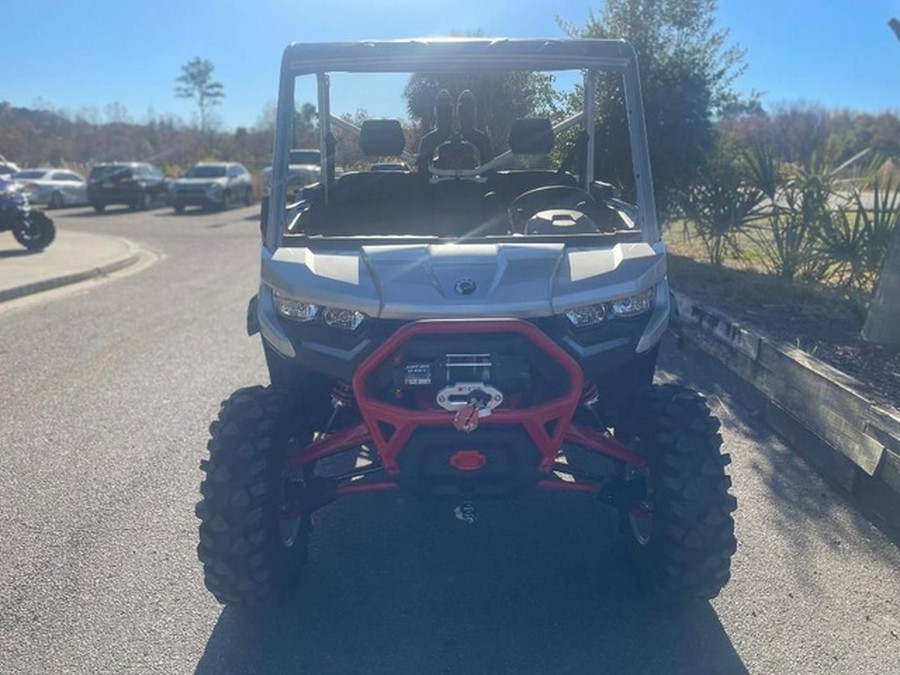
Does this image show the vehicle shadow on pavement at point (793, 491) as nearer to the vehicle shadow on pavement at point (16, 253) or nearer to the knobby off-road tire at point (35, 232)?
the vehicle shadow on pavement at point (16, 253)

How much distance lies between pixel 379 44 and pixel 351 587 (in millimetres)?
2449

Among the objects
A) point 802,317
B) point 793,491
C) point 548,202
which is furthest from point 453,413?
point 802,317

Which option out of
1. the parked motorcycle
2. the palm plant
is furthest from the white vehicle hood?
the parked motorcycle

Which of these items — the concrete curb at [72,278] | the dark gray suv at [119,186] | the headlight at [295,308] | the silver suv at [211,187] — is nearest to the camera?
the headlight at [295,308]

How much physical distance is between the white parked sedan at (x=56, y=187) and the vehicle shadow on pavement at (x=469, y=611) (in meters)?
28.4

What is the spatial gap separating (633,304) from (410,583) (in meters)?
1.51

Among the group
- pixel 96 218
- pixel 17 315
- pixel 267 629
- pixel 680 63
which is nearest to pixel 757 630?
pixel 267 629

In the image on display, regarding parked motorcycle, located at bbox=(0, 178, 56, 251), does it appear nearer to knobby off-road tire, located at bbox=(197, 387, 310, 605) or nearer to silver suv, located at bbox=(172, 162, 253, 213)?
silver suv, located at bbox=(172, 162, 253, 213)

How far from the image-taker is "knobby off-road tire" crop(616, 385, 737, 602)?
3424mm

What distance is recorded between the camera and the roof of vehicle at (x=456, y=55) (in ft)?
13.6

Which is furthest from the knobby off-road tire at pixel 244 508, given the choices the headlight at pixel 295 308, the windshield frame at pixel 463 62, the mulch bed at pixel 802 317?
the mulch bed at pixel 802 317

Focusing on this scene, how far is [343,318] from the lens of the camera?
11.3 ft

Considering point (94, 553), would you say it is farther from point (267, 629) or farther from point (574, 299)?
point (574, 299)

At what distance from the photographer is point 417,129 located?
5133 mm
